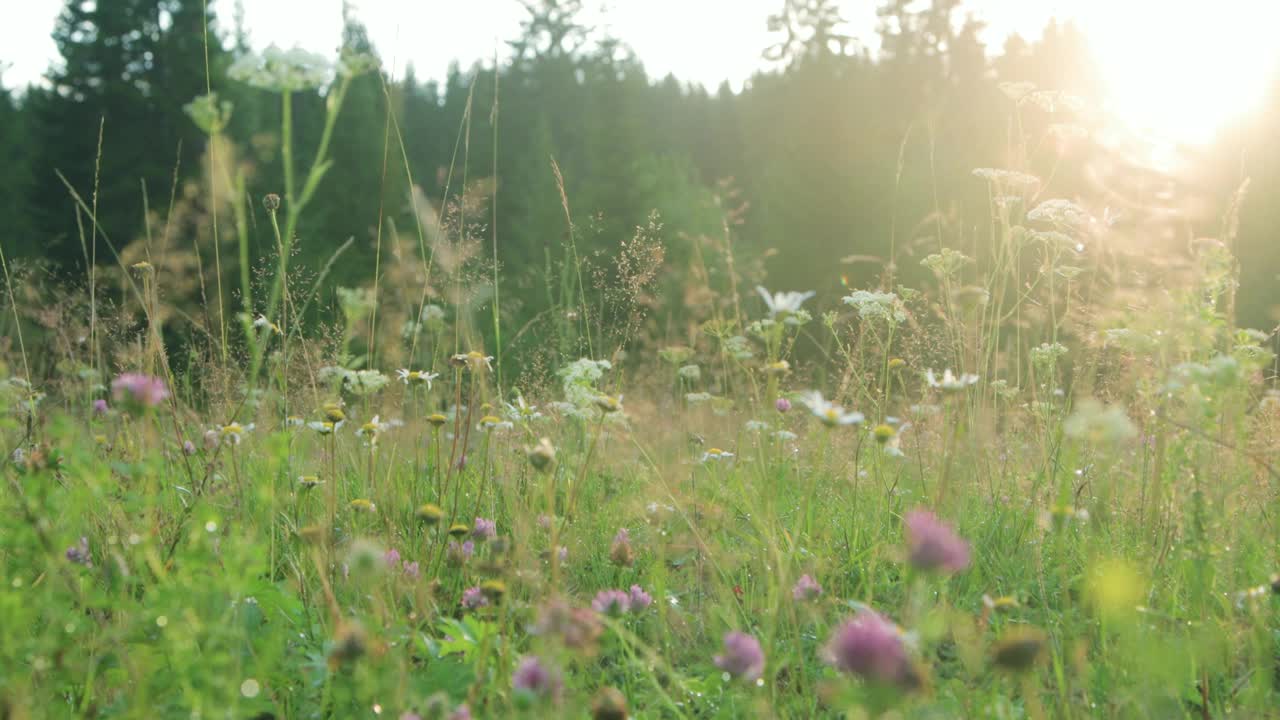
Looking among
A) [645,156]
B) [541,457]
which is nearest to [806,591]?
[541,457]

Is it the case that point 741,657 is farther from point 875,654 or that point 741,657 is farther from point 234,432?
point 234,432

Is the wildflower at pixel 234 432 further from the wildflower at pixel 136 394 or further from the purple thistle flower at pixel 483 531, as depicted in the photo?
the wildflower at pixel 136 394

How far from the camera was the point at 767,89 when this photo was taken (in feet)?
78.5

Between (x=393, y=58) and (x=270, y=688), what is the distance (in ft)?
5.21

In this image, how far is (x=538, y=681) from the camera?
1004 millimetres

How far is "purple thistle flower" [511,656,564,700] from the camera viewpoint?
0.96 meters

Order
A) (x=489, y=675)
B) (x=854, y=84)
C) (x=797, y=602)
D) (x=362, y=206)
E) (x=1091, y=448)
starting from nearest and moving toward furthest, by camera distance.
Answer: (x=489, y=675), (x=797, y=602), (x=1091, y=448), (x=854, y=84), (x=362, y=206)

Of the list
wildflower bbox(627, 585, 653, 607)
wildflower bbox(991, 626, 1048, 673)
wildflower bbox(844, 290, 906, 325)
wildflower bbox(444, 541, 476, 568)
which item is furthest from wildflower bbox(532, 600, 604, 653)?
wildflower bbox(844, 290, 906, 325)

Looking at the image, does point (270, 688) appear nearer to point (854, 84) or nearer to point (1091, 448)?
point (1091, 448)

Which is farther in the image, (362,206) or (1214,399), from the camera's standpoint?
(362,206)

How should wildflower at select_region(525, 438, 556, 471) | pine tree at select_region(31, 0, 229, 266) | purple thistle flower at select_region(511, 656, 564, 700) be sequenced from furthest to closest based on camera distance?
pine tree at select_region(31, 0, 229, 266)
wildflower at select_region(525, 438, 556, 471)
purple thistle flower at select_region(511, 656, 564, 700)

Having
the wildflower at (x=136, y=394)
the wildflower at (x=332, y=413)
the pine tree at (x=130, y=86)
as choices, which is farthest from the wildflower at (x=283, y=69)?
the pine tree at (x=130, y=86)

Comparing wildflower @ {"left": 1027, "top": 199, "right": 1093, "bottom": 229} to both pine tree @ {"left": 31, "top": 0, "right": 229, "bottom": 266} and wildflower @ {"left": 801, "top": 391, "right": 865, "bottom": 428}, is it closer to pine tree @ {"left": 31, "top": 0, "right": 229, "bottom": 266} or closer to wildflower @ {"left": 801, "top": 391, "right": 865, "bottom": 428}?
wildflower @ {"left": 801, "top": 391, "right": 865, "bottom": 428}

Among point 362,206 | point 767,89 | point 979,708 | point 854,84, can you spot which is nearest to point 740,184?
point 767,89
